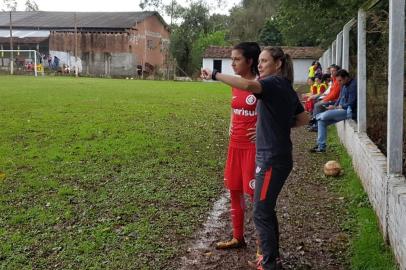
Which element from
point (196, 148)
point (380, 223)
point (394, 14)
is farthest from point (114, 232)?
point (196, 148)

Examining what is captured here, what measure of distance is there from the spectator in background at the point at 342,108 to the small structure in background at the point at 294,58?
42.3 metres

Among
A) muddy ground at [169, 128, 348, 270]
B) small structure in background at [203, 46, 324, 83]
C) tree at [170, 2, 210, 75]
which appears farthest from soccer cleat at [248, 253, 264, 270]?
tree at [170, 2, 210, 75]

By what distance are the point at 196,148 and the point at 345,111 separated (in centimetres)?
283

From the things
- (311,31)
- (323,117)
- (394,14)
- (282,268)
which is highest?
(311,31)

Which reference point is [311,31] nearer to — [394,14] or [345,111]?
[345,111]

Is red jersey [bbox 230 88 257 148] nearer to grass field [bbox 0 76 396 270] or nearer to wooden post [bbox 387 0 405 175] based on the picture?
grass field [bbox 0 76 396 270]

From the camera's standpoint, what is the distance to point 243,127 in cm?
433

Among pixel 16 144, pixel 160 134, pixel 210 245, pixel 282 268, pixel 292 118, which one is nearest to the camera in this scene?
pixel 292 118

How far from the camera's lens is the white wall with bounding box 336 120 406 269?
13.1 feet

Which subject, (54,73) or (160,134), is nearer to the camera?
(160,134)

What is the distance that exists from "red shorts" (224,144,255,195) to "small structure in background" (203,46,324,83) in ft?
156

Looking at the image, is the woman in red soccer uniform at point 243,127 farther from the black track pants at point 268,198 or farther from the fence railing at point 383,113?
the fence railing at point 383,113

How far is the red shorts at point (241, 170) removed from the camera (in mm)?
4301

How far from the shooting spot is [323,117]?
9.51 metres
